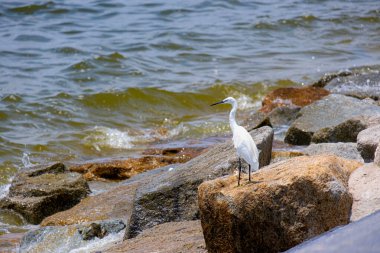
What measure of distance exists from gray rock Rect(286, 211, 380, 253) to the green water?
6678 millimetres

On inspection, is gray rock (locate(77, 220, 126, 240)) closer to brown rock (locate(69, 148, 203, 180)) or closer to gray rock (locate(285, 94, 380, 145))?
brown rock (locate(69, 148, 203, 180))

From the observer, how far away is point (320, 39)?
1852 centimetres

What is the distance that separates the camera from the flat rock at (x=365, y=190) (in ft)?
16.2

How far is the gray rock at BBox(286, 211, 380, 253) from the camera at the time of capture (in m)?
3.71

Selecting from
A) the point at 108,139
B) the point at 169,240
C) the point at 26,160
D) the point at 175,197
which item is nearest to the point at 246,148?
the point at 169,240

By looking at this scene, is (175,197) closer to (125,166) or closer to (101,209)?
(101,209)

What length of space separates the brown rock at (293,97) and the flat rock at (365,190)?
655cm

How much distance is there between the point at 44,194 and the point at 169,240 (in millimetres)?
3062

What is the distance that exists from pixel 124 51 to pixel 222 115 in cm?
449

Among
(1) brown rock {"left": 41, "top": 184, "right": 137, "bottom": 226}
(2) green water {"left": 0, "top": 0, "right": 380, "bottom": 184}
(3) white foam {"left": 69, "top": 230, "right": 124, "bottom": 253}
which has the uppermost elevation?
(3) white foam {"left": 69, "top": 230, "right": 124, "bottom": 253}

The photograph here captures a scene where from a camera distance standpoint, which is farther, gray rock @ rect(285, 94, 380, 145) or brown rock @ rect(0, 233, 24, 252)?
gray rock @ rect(285, 94, 380, 145)

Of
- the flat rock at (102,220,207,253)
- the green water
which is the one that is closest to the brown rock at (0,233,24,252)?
the flat rock at (102,220,207,253)

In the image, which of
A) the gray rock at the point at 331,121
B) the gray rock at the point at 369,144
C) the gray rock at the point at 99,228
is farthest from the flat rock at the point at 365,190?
the gray rock at the point at 331,121

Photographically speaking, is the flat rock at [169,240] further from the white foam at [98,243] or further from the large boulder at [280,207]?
the white foam at [98,243]
